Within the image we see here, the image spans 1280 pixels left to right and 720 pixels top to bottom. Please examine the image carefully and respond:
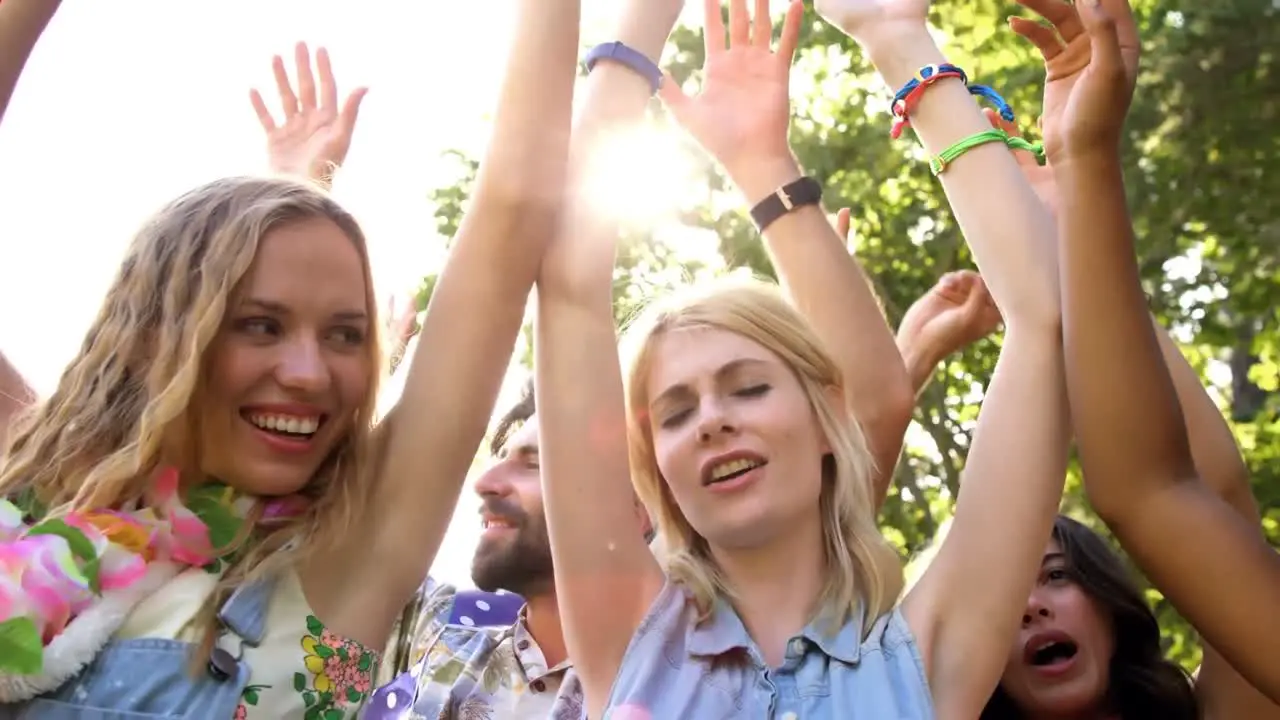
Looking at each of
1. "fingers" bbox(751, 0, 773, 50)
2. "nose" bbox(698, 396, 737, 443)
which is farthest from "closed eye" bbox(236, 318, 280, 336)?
"fingers" bbox(751, 0, 773, 50)

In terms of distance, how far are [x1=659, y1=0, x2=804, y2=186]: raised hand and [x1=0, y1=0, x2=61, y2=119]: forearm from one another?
1133mm

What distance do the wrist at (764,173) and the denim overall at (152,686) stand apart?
1.28 metres

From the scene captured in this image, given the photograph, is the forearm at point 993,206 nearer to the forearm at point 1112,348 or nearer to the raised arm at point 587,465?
the forearm at point 1112,348

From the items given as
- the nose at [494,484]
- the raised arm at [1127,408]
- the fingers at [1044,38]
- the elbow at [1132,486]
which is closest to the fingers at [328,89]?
the nose at [494,484]

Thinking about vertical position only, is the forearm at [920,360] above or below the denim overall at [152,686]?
above

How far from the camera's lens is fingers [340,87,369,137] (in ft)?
8.92

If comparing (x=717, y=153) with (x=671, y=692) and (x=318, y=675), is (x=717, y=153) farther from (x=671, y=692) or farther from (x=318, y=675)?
(x=318, y=675)

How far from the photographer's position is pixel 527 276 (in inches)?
82.1

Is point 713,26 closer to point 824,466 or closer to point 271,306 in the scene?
point 824,466

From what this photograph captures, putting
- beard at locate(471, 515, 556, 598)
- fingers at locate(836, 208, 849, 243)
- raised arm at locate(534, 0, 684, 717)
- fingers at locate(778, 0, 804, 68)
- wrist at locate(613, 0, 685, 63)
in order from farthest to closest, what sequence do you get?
beard at locate(471, 515, 556, 598), fingers at locate(836, 208, 849, 243), fingers at locate(778, 0, 804, 68), wrist at locate(613, 0, 685, 63), raised arm at locate(534, 0, 684, 717)

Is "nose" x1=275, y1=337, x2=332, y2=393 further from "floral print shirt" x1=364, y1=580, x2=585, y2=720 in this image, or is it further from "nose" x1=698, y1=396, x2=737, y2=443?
"floral print shirt" x1=364, y1=580, x2=585, y2=720

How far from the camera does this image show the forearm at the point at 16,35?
2.14 m

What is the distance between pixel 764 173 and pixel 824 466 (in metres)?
0.62

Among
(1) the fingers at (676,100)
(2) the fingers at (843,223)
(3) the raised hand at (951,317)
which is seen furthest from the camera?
(2) the fingers at (843,223)
